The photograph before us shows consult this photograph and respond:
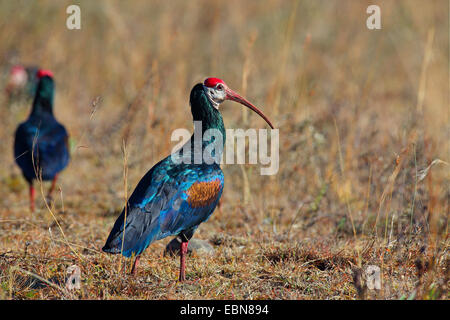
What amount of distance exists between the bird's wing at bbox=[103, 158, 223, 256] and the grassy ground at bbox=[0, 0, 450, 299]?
12.3 inches

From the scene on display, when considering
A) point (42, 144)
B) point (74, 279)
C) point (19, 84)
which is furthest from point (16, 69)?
point (74, 279)

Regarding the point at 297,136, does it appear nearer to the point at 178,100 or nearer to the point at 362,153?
the point at 362,153

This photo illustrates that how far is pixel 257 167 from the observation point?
20.2 feet

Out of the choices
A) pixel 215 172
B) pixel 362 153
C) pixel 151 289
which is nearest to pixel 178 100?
pixel 362 153

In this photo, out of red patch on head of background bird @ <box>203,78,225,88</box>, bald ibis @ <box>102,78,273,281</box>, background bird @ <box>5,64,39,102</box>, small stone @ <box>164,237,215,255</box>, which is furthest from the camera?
background bird @ <box>5,64,39,102</box>

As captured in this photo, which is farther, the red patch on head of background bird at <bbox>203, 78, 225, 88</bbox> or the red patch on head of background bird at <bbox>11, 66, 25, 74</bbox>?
the red patch on head of background bird at <bbox>11, 66, 25, 74</bbox>

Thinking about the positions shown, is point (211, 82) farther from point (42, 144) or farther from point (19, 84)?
point (19, 84)

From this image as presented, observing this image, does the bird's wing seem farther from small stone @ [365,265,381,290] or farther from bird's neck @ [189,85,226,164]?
small stone @ [365,265,381,290]

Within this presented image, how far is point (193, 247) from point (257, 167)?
157 cm

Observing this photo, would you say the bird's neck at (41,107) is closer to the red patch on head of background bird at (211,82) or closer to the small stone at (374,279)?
the red patch on head of background bird at (211,82)

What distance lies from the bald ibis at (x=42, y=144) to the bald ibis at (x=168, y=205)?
2430 millimetres

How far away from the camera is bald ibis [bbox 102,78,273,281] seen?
3.95m

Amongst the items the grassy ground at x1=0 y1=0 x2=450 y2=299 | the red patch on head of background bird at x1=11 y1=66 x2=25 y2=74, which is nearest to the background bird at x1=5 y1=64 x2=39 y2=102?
the red patch on head of background bird at x1=11 y1=66 x2=25 y2=74

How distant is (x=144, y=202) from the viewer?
4.09m
